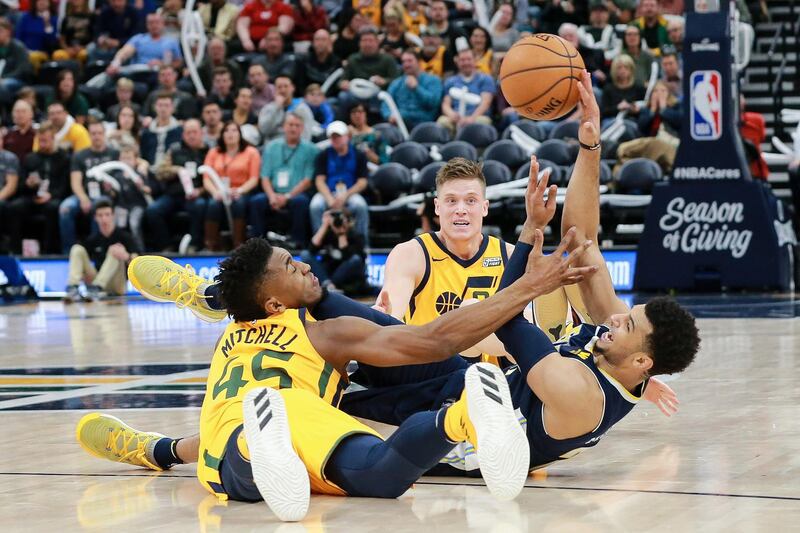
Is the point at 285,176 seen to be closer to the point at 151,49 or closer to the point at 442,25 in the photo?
the point at 442,25

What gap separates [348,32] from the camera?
1795 cm

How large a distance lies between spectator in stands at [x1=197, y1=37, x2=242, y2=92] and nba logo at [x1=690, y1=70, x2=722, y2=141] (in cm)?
669

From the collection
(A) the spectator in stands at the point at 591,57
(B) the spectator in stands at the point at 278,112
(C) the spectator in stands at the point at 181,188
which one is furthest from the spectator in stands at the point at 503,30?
(C) the spectator in stands at the point at 181,188

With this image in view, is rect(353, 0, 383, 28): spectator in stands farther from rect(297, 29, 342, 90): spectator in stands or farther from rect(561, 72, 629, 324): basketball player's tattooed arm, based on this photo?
rect(561, 72, 629, 324): basketball player's tattooed arm

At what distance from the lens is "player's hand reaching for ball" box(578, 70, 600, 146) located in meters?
5.19

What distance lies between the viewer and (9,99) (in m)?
18.3

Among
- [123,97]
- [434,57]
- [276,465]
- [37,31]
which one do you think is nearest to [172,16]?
[123,97]

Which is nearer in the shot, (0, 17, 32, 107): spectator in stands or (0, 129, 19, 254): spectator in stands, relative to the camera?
(0, 129, 19, 254): spectator in stands

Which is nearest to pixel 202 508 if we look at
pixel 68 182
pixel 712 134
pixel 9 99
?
pixel 712 134

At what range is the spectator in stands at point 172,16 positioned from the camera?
18.8m

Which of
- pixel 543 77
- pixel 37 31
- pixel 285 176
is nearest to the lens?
pixel 543 77

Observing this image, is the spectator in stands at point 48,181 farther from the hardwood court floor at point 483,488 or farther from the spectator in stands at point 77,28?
the hardwood court floor at point 483,488

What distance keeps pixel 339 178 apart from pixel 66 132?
13.7 ft

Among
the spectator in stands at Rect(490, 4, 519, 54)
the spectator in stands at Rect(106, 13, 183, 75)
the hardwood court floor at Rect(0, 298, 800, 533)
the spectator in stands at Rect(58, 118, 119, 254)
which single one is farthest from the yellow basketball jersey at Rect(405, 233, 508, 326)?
the spectator in stands at Rect(106, 13, 183, 75)
